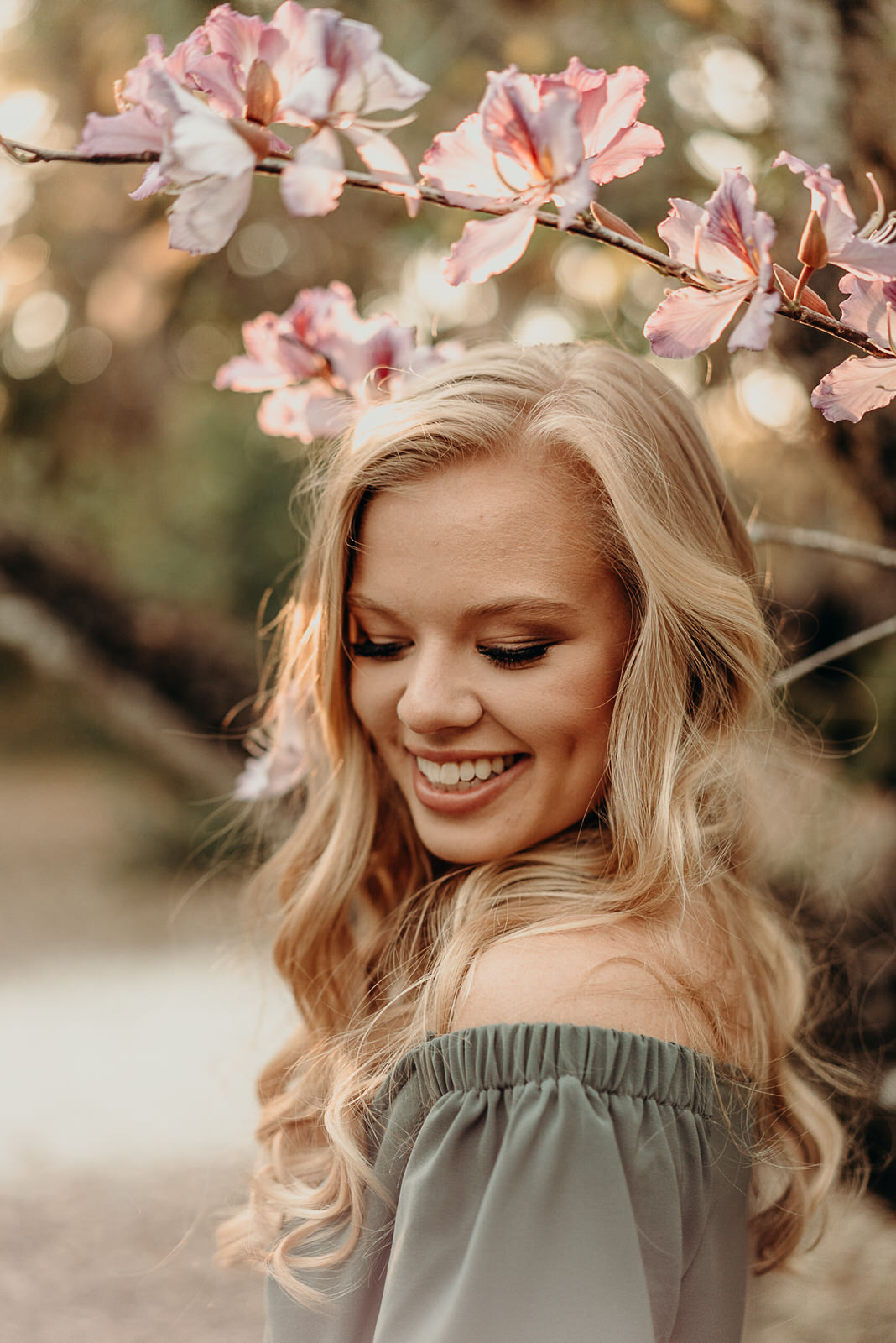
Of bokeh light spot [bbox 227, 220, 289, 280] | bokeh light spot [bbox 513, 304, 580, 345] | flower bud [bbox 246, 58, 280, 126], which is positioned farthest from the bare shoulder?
bokeh light spot [bbox 227, 220, 289, 280]

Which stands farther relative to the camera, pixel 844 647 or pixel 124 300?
pixel 124 300

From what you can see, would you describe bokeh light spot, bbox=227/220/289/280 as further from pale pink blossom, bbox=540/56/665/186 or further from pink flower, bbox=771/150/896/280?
pink flower, bbox=771/150/896/280

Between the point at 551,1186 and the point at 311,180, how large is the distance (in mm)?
891

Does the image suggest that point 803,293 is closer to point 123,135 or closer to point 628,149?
point 628,149

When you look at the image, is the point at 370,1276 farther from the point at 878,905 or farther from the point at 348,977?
the point at 878,905

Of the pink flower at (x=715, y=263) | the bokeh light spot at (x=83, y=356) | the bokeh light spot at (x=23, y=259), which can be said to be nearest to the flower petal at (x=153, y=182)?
the pink flower at (x=715, y=263)

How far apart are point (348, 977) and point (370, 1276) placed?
1.39ft

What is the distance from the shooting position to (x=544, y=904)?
47.3 inches

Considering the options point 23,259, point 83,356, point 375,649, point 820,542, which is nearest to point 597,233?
point 375,649

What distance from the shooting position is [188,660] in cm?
255

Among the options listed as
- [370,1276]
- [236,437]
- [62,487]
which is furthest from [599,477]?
[236,437]

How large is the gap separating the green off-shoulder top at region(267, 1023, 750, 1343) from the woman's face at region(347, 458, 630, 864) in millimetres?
301

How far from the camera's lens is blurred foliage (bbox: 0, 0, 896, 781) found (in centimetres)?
183

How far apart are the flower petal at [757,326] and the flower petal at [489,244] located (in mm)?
204
